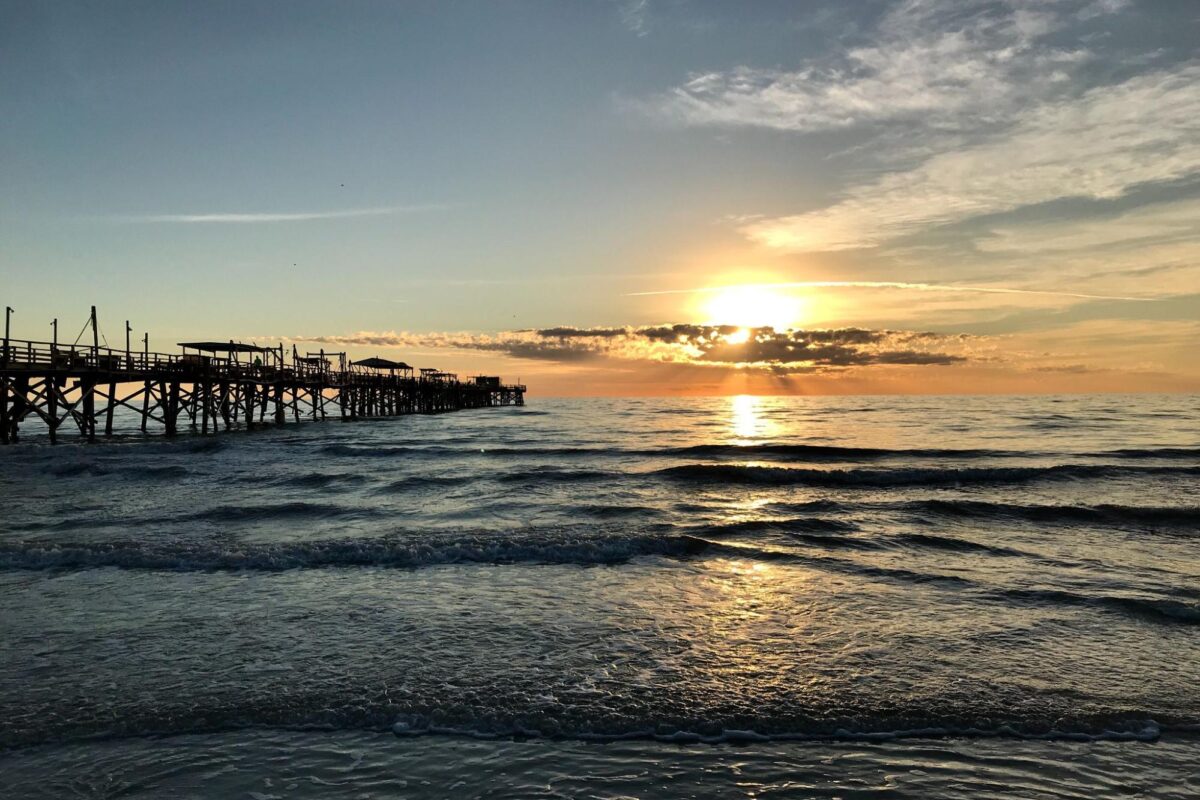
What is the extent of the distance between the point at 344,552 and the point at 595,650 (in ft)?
24.1

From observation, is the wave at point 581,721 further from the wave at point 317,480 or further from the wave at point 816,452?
the wave at point 816,452

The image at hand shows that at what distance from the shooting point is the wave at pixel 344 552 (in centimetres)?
1252

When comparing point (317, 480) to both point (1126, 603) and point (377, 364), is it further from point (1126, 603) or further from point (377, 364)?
point (377, 364)

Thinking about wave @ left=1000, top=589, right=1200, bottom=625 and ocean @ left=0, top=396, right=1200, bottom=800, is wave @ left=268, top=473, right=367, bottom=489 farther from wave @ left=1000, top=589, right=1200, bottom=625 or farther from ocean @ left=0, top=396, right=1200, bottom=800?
wave @ left=1000, top=589, right=1200, bottom=625

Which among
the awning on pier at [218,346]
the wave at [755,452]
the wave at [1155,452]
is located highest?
the awning on pier at [218,346]

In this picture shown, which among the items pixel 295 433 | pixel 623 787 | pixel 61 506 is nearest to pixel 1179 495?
pixel 623 787

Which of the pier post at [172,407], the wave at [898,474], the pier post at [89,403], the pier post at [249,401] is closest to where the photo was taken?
the wave at [898,474]

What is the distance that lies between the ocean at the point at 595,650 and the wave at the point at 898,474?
638 cm

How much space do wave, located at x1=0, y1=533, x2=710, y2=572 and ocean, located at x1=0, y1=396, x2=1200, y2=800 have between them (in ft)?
0.28

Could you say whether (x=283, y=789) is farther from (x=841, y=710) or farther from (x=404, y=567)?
(x=404, y=567)

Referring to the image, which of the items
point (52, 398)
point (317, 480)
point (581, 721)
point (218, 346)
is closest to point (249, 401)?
point (218, 346)

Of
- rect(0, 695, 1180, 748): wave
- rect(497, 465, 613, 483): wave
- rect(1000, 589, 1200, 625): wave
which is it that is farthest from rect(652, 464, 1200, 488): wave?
rect(0, 695, 1180, 748): wave

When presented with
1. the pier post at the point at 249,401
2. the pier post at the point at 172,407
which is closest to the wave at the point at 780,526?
the pier post at the point at 172,407

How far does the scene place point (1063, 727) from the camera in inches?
240
